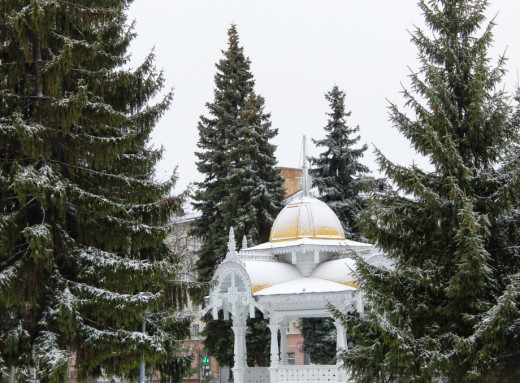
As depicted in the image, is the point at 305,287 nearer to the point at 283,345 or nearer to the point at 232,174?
the point at 283,345

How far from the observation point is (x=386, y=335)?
12.0 meters

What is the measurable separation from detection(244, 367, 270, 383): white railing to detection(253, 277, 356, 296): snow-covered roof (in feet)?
10.4

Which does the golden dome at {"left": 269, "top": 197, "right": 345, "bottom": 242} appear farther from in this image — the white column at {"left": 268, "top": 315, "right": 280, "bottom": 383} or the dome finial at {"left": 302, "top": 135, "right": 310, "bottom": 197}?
the white column at {"left": 268, "top": 315, "right": 280, "bottom": 383}

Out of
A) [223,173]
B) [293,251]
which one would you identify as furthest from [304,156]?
[223,173]

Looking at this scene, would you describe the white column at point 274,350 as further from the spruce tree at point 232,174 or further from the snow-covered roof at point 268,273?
the spruce tree at point 232,174

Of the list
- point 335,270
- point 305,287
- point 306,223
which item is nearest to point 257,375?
point 305,287

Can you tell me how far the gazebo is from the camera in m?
21.2

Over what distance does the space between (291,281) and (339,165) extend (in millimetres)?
11701

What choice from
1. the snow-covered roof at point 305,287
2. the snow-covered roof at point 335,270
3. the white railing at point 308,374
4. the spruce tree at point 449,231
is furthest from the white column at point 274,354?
the spruce tree at point 449,231

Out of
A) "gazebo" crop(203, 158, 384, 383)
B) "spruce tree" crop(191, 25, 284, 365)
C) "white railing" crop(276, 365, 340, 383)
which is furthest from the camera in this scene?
"spruce tree" crop(191, 25, 284, 365)

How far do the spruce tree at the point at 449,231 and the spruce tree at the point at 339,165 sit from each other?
18.3m

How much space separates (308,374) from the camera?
21250 mm

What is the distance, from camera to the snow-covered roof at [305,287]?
69.7 ft

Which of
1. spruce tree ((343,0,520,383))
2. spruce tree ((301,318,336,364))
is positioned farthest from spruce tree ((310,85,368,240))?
spruce tree ((343,0,520,383))
